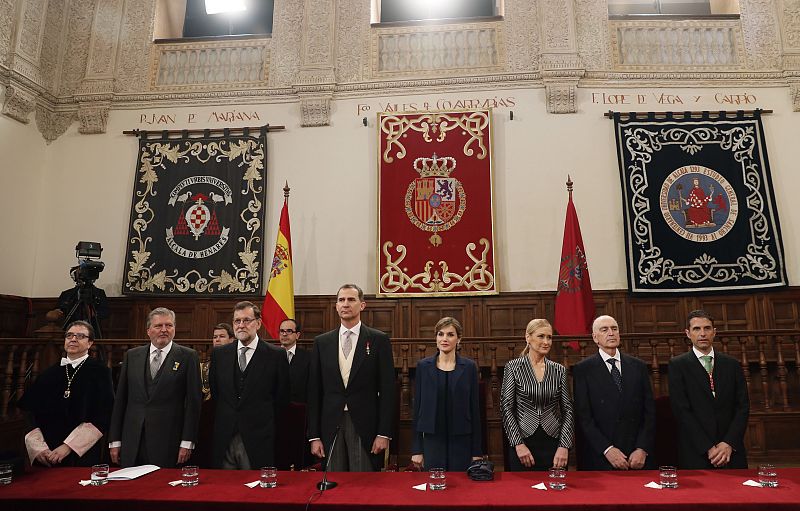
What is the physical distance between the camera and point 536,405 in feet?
10.0

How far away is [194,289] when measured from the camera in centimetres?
665

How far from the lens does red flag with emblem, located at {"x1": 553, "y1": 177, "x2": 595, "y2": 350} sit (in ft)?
19.0

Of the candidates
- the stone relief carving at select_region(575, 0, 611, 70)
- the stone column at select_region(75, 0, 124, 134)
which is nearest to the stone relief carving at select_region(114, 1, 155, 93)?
the stone column at select_region(75, 0, 124, 134)

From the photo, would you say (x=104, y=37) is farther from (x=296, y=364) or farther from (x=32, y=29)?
(x=296, y=364)

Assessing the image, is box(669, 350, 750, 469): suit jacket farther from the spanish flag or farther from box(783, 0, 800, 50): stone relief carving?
box(783, 0, 800, 50): stone relief carving

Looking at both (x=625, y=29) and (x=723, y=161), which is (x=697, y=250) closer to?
(x=723, y=161)

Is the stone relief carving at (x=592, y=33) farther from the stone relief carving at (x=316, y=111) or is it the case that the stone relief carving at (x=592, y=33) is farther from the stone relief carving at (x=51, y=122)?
the stone relief carving at (x=51, y=122)

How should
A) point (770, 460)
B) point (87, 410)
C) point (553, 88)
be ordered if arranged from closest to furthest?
1. point (87, 410)
2. point (770, 460)
3. point (553, 88)

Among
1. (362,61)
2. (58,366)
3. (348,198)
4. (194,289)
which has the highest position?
(362,61)

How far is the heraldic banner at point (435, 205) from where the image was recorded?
6.49 meters

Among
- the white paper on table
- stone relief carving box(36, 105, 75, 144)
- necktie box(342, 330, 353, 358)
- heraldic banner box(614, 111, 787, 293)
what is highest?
stone relief carving box(36, 105, 75, 144)

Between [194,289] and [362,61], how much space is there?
11.7ft

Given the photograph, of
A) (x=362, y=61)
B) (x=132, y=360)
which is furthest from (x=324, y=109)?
(x=132, y=360)

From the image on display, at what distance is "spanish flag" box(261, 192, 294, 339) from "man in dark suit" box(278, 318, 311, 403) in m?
1.22
